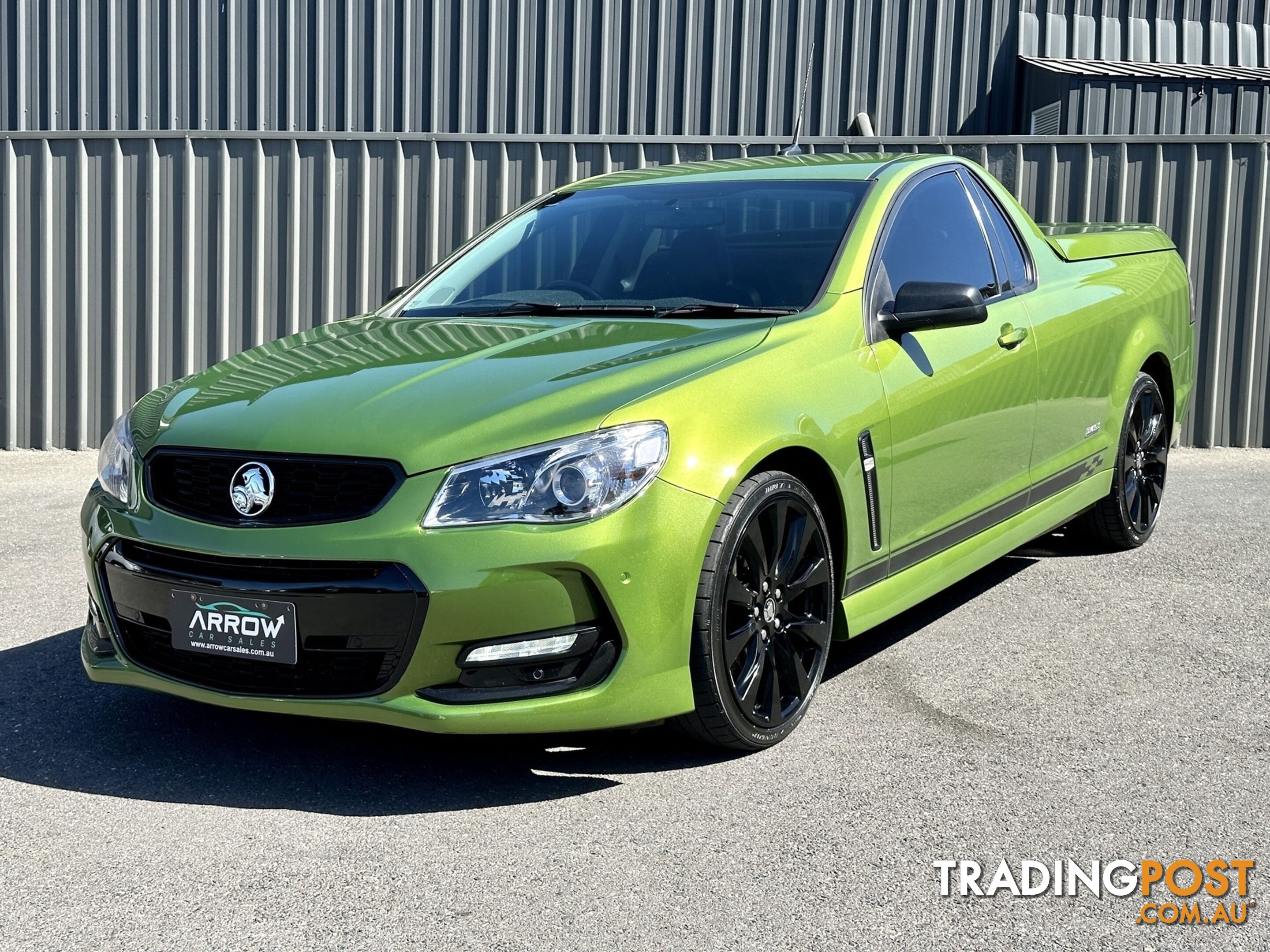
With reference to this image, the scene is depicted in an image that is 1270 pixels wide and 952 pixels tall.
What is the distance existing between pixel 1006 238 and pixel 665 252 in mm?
1412

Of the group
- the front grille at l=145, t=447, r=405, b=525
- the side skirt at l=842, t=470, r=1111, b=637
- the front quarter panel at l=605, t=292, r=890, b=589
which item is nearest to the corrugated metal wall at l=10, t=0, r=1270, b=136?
the side skirt at l=842, t=470, r=1111, b=637

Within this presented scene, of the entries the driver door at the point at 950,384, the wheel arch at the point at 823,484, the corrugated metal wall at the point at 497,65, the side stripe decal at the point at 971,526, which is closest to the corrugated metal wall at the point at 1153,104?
the corrugated metal wall at the point at 497,65

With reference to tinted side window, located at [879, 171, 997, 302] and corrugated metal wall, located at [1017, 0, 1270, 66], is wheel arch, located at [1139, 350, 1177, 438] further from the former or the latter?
corrugated metal wall, located at [1017, 0, 1270, 66]

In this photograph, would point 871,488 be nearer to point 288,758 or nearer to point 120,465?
point 288,758

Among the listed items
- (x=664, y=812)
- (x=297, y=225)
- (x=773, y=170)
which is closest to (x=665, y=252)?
(x=773, y=170)

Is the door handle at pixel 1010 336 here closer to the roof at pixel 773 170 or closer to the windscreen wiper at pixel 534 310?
the roof at pixel 773 170

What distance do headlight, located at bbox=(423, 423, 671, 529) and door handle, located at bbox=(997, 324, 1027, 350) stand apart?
6.32 ft

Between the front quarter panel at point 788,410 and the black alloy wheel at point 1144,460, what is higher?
the front quarter panel at point 788,410

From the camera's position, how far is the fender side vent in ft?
13.5

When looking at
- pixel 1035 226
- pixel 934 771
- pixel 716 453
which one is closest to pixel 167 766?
pixel 716 453

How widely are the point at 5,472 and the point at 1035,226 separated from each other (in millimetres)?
6259

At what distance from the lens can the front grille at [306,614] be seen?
3.35 metres

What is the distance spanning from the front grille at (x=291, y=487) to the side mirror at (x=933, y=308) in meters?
1.70

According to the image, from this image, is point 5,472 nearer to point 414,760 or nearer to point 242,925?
point 414,760
